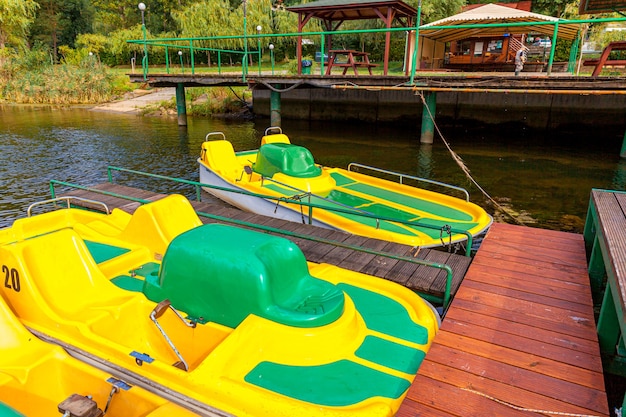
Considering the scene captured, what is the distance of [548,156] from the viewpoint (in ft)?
63.0

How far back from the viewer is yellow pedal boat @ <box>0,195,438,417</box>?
11.5 feet

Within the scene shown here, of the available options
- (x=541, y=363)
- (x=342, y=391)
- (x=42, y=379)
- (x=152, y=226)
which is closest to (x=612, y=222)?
(x=541, y=363)

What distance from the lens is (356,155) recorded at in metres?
19.5

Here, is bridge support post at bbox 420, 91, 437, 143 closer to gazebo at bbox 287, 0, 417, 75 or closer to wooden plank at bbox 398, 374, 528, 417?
gazebo at bbox 287, 0, 417, 75

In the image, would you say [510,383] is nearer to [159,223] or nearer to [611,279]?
[611,279]

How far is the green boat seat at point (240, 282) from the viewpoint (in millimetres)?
3988

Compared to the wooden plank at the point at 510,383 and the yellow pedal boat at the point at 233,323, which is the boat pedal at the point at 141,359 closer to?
the yellow pedal boat at the point at 233,323

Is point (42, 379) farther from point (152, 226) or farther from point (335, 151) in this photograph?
point (335, 151)

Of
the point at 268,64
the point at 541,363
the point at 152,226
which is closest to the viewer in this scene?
the point at 541,363

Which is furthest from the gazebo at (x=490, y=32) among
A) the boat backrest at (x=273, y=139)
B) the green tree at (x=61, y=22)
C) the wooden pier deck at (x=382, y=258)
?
the green tree at (x=61, y=22)

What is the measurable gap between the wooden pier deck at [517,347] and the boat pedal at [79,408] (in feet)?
7.85

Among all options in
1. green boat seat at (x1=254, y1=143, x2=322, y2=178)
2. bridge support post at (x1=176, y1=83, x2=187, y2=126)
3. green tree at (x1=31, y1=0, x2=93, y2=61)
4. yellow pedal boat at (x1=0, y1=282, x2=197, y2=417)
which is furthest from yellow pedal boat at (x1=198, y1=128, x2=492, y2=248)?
green tree at (x1=31, y1=0, x2=93, y2=61)

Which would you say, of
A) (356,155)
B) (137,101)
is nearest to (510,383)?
(356,155)

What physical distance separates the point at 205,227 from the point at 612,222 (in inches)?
175
